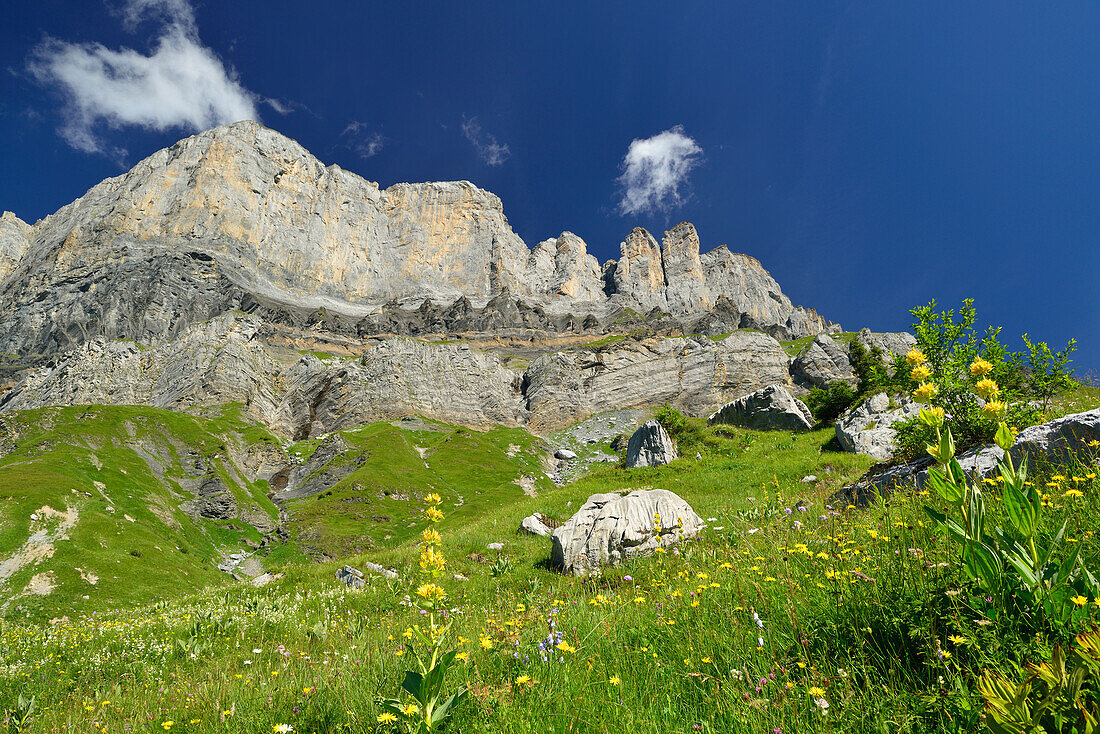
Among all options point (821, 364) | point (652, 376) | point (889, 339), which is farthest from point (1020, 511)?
point (889, 339)

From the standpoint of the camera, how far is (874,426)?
63.3 feet

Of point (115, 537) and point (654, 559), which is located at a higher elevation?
point (115, 537)

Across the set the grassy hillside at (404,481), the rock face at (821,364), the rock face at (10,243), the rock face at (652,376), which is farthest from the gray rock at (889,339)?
the rock face at (10,243)

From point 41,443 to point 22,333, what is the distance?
145 meters

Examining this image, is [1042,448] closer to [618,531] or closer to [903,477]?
[903,477]

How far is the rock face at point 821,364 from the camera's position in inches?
4919

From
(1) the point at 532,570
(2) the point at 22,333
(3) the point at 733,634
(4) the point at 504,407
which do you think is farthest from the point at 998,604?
(2) the point at 22,333

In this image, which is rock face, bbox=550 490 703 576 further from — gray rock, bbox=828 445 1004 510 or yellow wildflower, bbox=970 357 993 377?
yellow wildflower, bbox=970 357 993 377

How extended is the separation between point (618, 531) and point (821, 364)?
13633 centimetres

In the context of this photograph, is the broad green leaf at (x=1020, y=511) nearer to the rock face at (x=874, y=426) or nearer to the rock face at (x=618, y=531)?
the rock face at (x=618, y=531)

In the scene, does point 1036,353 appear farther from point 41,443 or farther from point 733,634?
point 41,443

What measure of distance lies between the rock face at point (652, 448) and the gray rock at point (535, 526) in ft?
50.5

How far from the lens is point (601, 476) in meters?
25.2

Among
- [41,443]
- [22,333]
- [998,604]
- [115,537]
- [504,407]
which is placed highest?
[22,333]
